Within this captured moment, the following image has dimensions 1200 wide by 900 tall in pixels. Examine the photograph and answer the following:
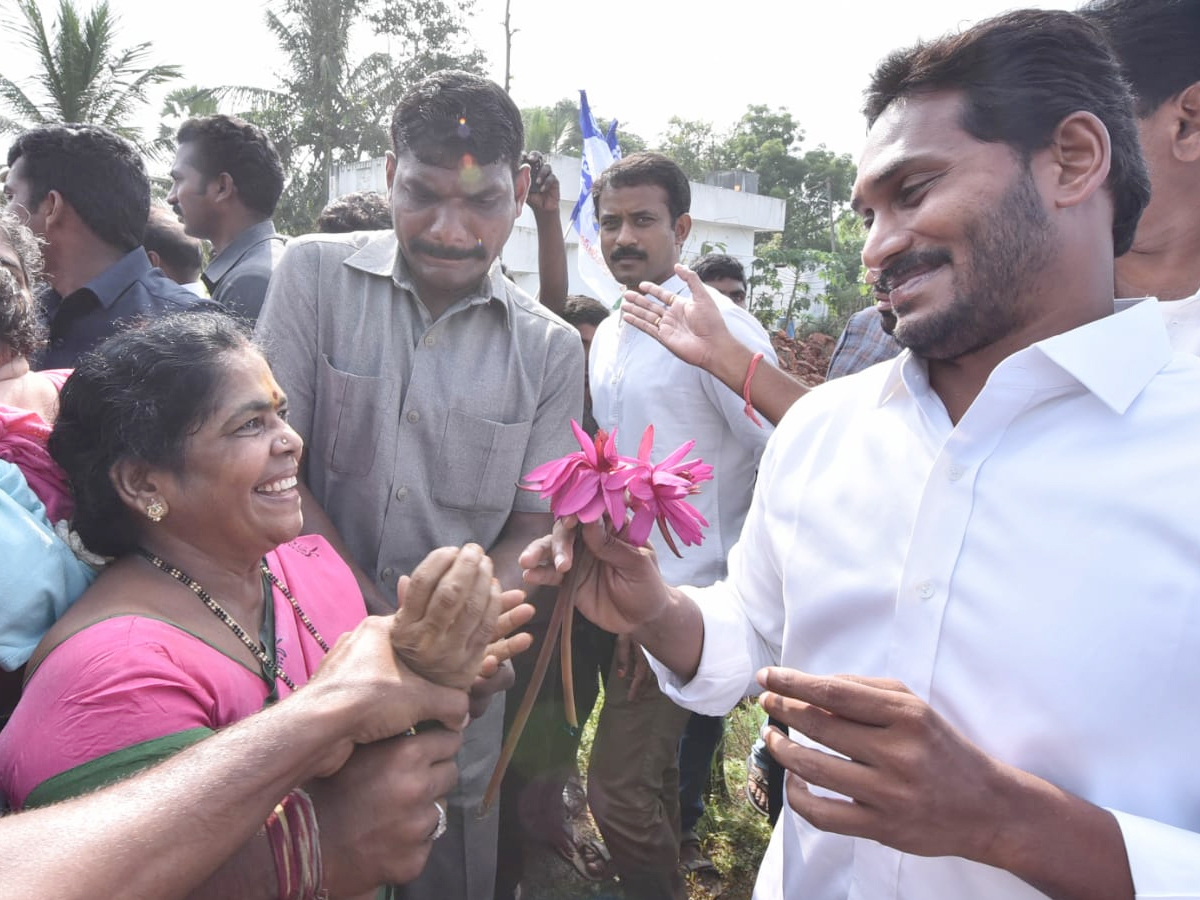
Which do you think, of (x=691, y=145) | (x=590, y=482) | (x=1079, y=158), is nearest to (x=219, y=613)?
(x=590, y=482)

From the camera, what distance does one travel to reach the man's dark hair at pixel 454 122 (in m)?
2.58

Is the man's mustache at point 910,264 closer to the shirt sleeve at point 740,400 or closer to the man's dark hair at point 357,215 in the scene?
the shirt sleeve at point 740,400

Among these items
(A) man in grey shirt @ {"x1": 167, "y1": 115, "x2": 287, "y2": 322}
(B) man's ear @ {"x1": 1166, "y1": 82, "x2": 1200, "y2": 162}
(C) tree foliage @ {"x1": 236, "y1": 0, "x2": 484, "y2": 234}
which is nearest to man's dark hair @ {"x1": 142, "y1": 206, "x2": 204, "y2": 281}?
(A) man in grey shirt @ {"x1": 167, "y1": 115, "x2": 287, "y2": 322}

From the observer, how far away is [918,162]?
58.2 inches

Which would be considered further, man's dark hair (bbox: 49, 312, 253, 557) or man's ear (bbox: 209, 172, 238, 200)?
man's ear (bbox: 209, 172, 238, 200)

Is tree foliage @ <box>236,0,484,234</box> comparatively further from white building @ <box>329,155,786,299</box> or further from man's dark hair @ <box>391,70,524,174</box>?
man's dark hair @ <box>391,70,524,174</box>

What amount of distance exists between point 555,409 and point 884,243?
142 centimetres

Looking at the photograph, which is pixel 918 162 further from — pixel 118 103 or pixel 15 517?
pixel 118 103

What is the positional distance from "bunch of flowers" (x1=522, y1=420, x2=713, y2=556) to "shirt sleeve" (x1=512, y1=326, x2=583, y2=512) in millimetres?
1178

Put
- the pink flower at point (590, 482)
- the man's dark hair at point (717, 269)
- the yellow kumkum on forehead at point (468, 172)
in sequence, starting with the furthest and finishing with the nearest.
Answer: the man's dark hair at point (717, 269) < the yellow kumkum on forehead at point (468, 172) < the pink flower at point (590, 482)

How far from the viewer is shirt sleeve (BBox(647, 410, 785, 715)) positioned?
175 centimetres

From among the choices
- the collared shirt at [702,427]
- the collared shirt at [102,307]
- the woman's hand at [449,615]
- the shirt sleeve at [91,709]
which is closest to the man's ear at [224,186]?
the collared shirt at [102,307]

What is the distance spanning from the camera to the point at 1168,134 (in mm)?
2115

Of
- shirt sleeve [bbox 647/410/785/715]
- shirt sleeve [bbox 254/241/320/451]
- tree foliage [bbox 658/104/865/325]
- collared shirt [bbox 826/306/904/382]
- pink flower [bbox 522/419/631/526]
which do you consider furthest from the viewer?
tree foliage [bbox 658/104/865/325]
